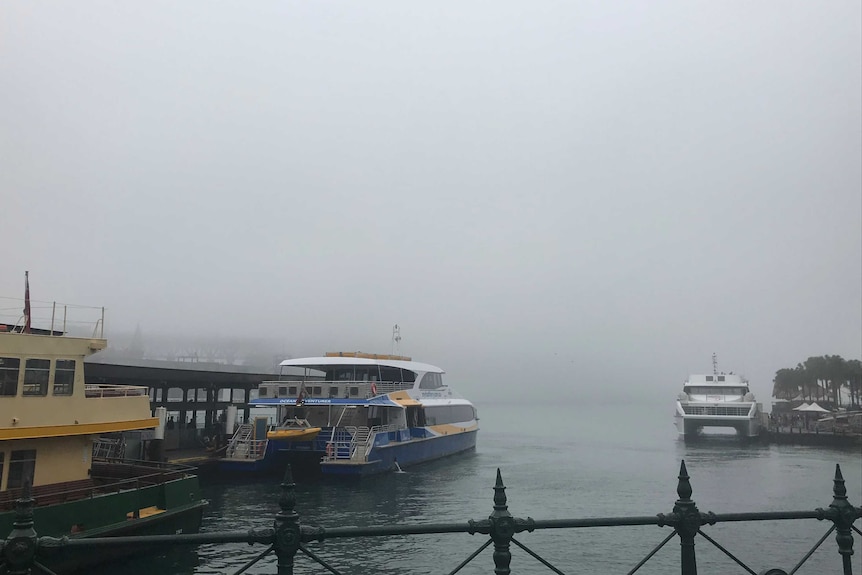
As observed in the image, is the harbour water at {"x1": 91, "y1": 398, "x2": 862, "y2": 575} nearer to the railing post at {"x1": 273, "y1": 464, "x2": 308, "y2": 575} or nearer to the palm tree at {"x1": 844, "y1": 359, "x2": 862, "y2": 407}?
the railing post at {"x1": 273, "y1": 464, "x2": 308, "y2": 575}

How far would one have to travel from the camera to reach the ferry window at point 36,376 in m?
17.3

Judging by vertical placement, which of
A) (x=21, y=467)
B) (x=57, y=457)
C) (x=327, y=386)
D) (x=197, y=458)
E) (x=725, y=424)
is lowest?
(x=725, y=424)

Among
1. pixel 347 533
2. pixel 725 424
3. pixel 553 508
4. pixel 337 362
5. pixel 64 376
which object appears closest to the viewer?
pixel 347 533

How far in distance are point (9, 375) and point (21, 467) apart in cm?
250

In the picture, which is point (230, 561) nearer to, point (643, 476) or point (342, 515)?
point (342, 515)

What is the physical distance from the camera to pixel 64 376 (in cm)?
1814

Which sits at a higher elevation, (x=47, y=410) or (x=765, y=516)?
(x=765, y=516)

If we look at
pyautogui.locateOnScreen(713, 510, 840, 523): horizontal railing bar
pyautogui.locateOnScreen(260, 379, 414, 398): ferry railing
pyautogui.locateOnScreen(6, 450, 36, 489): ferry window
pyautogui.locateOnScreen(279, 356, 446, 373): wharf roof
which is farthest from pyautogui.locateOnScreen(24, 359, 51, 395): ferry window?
pyautogui.locateOnScreen(279, 356, 446, 373): wharf roof

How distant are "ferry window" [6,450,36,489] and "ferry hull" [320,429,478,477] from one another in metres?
20.0

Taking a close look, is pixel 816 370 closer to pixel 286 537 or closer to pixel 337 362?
pixel 337 362

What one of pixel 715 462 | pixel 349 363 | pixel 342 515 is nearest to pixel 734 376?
pixel 715 462

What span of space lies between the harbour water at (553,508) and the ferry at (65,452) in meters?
1.57

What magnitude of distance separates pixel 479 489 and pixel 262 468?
42.1 ft

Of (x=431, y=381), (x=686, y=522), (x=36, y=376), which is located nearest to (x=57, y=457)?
(x=36, y=376)
